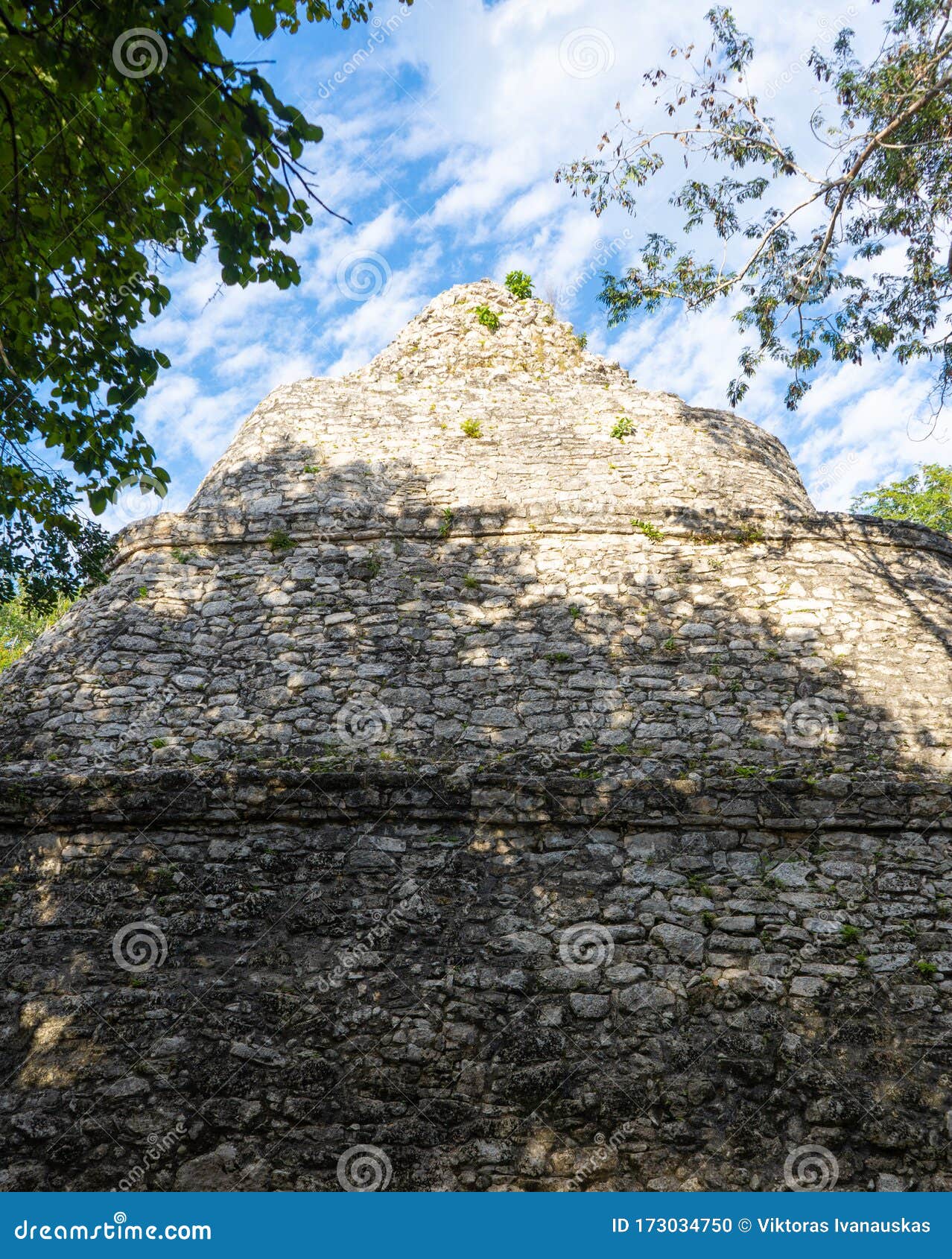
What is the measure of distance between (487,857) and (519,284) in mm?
11273

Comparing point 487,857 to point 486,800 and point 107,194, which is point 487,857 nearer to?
point 486,800

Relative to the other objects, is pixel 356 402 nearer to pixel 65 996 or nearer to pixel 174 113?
pixel 174 113

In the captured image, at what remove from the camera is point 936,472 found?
70.5 ft

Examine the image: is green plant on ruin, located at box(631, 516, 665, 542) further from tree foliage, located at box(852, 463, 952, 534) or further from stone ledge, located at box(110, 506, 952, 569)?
tree foliage, located at box(852, 463, 952, 534)

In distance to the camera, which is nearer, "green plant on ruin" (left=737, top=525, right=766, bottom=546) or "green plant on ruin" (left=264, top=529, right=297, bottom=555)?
"green plant on ruin" (left=737, top=525, right=766, bottom=546)

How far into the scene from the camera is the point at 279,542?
862 cm

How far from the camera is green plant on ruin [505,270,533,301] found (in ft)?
45.4

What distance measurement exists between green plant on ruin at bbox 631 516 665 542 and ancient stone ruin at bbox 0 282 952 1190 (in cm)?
3

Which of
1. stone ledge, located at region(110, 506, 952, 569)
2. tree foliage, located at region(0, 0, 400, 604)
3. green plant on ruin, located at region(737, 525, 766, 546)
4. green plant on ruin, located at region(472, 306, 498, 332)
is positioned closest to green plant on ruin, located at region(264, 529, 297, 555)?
stone ledge, located at region(110, 506, 952, 569)

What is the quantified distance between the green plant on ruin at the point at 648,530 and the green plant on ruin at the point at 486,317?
228 inches

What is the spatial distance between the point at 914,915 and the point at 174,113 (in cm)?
626

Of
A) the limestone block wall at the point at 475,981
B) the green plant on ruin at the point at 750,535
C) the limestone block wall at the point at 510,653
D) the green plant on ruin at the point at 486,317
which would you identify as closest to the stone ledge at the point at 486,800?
the limestone block wall at the point at 475,981

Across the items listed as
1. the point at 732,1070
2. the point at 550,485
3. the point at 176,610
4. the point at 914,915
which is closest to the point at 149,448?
the point at 176,610

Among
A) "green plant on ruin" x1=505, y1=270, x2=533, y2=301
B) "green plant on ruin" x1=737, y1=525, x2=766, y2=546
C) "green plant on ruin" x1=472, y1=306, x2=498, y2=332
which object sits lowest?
"green plant on ruin" x1=737, y1=525, x2=766, y2=546
